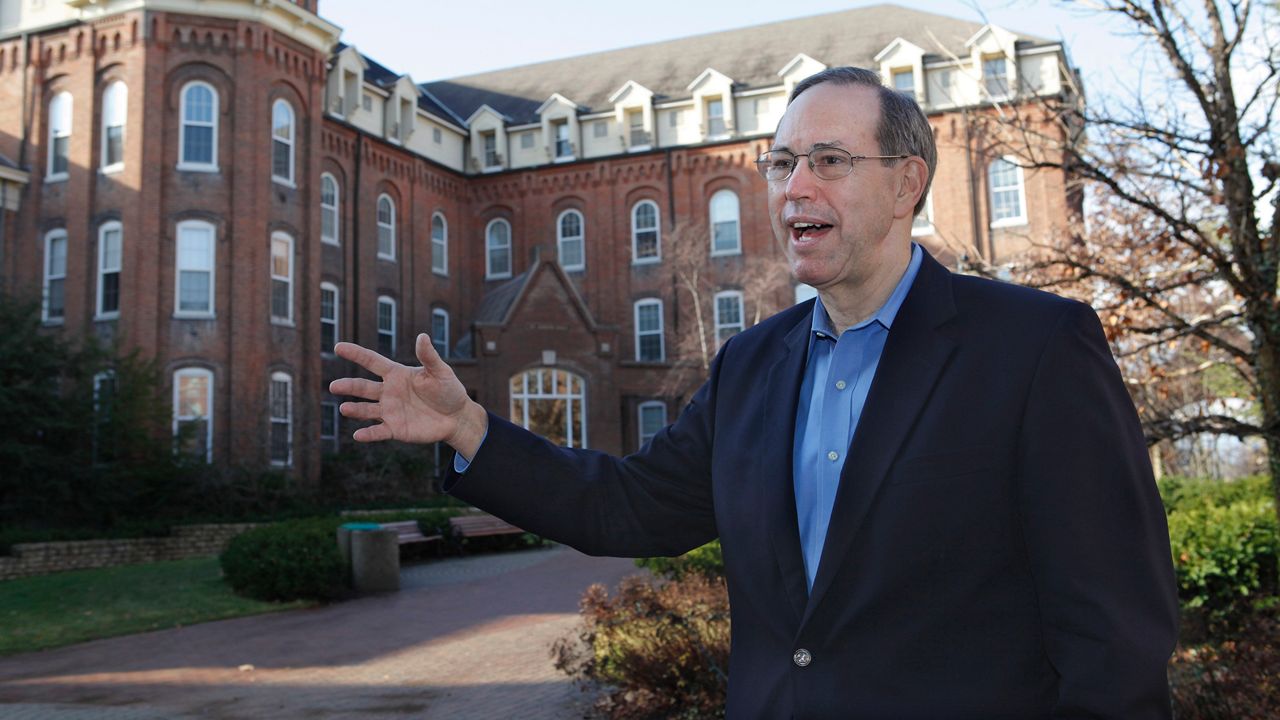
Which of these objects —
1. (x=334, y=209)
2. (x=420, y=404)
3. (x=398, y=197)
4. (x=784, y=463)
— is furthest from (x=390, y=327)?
(x=784, y=463)

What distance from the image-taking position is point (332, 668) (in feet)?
33.9

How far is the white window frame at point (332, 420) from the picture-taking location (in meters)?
29.4

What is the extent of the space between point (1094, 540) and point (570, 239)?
38.8m

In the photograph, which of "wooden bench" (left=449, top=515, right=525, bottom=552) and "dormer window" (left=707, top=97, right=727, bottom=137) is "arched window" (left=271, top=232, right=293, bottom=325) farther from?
"dormer window" (left=707, top=97, right=727, bottom=137)

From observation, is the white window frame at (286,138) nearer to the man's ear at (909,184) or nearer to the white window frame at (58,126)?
the white window frame at (58,126)

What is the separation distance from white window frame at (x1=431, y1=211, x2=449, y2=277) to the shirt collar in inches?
1445

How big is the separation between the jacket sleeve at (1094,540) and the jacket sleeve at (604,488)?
2.95 ft

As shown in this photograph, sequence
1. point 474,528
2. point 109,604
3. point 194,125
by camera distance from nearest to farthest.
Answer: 1. point 109,604
2. point 474,528
3. point 194,125

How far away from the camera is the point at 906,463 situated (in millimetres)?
1965

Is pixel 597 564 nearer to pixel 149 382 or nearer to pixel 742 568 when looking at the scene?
pixel 149 382

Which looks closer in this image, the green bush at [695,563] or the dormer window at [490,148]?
the green bush at [695,563]

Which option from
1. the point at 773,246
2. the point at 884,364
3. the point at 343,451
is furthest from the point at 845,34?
the point at 884,364

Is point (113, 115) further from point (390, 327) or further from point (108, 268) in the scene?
point (390, 327)

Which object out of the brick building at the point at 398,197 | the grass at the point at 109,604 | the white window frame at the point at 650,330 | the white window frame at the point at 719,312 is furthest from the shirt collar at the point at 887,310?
the white window frame at the point at 650,330
